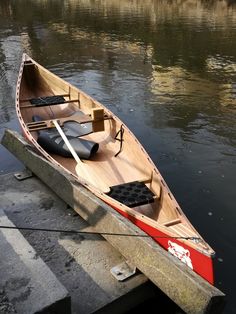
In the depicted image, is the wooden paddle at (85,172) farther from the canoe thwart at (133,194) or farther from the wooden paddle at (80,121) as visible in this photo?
the wooden paddle at (80,121)

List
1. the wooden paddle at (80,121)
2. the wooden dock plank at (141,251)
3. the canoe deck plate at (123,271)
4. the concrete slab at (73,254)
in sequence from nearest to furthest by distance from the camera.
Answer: the wooden dock plank at (141,251)
the concrete slab at (73,254)
the canoe deck plate at (123,271)
the wooden paddle at (80,121)

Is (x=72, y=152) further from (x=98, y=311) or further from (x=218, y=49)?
(x=218, y=49)

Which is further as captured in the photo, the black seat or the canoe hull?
the black seat

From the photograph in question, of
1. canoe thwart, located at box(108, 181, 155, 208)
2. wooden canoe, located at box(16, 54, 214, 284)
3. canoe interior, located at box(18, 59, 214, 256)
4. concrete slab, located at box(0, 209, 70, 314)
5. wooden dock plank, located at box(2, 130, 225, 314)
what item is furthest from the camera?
canoe thwart, located at box(108, 181, 155, 208)

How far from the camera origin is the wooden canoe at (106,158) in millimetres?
6402

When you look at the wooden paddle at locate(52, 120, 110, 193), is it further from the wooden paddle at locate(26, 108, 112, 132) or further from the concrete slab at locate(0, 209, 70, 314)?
the concrete slab at locate(0, 209, 70, 314)

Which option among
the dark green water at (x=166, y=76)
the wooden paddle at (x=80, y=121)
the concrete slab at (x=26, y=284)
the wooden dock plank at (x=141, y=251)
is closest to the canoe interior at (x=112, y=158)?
the wooden paddle at (x=80, y=121)

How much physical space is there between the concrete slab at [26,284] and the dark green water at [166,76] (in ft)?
10.2

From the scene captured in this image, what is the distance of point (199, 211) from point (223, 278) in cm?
211

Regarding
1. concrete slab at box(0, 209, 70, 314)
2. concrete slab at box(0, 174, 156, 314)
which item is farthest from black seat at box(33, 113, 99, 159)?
concrete slab at box(0, 209, 70, 314)

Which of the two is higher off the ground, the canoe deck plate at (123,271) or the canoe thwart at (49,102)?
the canoe thwart at (49,102)

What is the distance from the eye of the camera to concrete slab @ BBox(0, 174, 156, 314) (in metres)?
5.64

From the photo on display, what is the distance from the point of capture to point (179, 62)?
21.7 metres

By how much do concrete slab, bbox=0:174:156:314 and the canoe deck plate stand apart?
2.5 inches
